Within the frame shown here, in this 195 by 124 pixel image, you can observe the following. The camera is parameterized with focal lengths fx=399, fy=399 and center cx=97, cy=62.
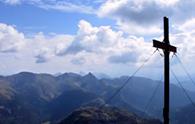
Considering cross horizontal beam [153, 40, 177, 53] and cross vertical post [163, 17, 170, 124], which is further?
cross vertical post [163, 17, 170, 124]

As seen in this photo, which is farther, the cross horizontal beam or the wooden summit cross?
the wooden summit cross

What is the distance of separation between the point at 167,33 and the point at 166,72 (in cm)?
249

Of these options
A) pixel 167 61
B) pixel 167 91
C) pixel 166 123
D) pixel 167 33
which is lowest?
pixel 166 123

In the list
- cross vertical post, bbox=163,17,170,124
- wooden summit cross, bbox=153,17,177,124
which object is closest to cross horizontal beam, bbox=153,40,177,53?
wooden summit cross, bbox=153,17,177,124

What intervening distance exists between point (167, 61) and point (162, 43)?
1187 mm

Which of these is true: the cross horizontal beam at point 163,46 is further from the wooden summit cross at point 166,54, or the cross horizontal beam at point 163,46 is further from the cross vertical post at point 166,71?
the cross vertical post at point 166,71

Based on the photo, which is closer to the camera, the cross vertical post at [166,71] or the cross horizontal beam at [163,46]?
the cross horizontal beam at [163,46]

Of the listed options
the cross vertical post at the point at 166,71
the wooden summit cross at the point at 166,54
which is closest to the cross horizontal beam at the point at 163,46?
the wooden summit cross at the point at 166,54

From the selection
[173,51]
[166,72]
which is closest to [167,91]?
[166,72]

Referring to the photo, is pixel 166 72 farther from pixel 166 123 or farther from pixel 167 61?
pixel 166 123

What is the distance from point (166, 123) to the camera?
2509cm

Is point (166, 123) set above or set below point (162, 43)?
below

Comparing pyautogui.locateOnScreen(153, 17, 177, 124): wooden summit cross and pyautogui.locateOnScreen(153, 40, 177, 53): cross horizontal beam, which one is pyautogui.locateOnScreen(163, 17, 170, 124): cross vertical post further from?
pyautogui.locateOnScreen(153, 40, 177, 53): cross horizontal beam

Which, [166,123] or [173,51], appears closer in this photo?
[166,123]
